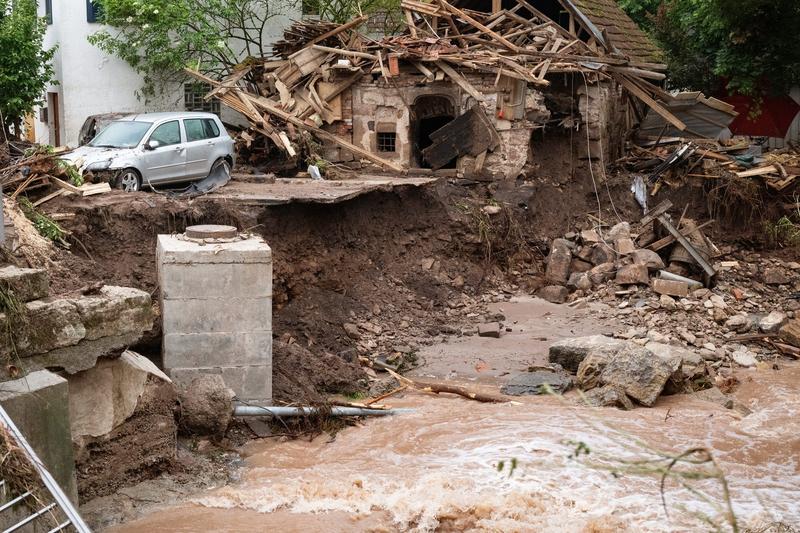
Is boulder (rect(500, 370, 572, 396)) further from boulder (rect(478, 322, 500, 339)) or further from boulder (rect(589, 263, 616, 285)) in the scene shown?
boulder (rect(589, 263, 616, 285))

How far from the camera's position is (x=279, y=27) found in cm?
2706

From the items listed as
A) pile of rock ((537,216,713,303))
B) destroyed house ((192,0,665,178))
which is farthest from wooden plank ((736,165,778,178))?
destroyed house ((192,0,665,178))

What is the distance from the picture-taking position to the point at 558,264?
61.5 ft

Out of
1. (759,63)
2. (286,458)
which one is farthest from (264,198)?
(759,63)

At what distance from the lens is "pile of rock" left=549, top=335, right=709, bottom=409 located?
12664 millimetres

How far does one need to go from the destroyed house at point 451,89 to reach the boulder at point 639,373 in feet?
25.5

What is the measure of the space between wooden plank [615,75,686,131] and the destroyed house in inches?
1.4

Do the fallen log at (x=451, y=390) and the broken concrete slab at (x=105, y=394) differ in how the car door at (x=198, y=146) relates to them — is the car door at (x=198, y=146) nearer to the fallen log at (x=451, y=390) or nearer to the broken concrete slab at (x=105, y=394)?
the fallen log at (x=451, y=390)

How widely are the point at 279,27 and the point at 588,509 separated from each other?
67.6 feet

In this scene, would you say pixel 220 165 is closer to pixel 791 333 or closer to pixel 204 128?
pixel 204 128

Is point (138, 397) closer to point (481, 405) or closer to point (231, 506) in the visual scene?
point (231, 506)

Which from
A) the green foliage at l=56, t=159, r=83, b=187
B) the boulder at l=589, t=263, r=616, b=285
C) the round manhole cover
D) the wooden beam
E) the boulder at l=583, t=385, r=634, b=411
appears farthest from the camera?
the wooden beam

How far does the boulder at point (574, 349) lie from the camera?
14164 millimetres

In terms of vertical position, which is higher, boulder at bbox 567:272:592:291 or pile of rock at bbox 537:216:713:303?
pile of rock at bbox 537:216:713:303
